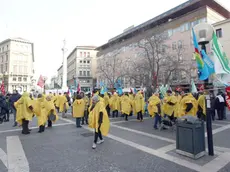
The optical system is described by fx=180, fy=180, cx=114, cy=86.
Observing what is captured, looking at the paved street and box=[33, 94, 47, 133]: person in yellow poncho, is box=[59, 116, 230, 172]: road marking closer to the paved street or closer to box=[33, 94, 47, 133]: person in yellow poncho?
the paved street

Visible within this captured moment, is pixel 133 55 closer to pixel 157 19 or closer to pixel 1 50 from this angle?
pixel 157 19

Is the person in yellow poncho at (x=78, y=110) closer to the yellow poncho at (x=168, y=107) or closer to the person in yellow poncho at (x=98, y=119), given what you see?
the person in yellow poncho at (x=98, y=119)

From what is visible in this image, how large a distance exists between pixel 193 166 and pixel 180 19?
34264mm

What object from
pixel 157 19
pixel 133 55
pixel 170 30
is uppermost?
pixel 157 19

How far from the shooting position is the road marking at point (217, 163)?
4.10 m

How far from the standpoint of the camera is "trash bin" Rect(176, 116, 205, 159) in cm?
467

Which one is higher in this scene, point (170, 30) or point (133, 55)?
point (170, 30)

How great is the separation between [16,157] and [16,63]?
88500 millimetres

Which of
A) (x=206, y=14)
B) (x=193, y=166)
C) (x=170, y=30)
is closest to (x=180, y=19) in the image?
(x=170, y=30)

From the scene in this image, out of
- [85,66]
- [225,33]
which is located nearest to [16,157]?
[225,33]

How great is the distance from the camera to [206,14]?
2959 cm

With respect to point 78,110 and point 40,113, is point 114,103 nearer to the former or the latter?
point 78,110

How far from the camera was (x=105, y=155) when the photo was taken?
16.5ft

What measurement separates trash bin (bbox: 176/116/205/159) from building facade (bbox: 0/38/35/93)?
3309 inches
